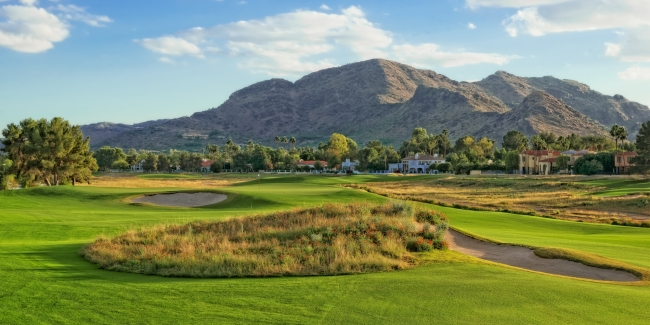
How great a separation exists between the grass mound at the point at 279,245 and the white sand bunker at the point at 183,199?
20.6 m

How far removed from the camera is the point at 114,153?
182 meters

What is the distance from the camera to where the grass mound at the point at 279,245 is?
1480 centimetres

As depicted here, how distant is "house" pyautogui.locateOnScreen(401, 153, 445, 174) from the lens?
155 metres

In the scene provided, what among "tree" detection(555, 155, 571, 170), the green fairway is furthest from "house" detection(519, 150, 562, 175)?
the green fairway

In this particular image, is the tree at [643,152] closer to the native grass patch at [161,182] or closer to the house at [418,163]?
the house at [418,163]

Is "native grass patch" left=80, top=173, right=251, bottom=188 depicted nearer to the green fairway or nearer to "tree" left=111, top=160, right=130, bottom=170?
"tree" left=111, top=160, right=130, bottom=170

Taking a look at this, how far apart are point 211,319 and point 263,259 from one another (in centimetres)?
A: 557

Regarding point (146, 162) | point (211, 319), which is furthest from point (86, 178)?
point (146, 162)

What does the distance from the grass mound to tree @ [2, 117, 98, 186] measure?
184 ft

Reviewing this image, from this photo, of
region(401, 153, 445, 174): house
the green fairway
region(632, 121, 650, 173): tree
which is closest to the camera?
the green fairway

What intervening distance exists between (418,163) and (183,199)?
11938cm

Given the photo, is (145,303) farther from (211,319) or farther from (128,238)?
(128,238)

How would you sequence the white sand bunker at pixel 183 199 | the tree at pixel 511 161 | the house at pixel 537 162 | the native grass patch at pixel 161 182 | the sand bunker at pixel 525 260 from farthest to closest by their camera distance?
the house at pixel 537 162, the tree at pixel 511 161, the native grass patch at pixel 161 182, the white sand bunker at pixel 183 199, the sand bunker at pixel 525 260

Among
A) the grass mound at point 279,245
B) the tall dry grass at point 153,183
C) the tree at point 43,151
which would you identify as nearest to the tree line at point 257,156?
the tree at point 43,151
